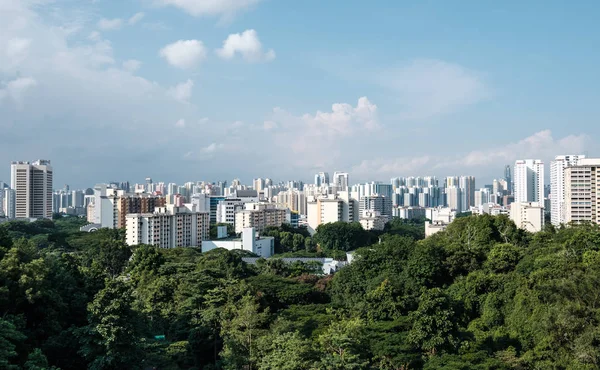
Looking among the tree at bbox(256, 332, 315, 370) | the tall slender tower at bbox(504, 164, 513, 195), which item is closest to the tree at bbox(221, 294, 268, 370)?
the tree at bbox(256, 332, 315, 370)

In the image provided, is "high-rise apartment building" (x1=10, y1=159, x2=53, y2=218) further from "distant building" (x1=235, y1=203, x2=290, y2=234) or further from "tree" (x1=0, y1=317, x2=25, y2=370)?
"tree" (x1=0, y1=317, x2=25, y2=370)

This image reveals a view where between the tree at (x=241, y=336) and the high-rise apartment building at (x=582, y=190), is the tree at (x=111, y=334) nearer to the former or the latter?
the tree at (x=241, y=336)

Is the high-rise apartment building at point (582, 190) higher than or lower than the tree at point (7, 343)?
higher

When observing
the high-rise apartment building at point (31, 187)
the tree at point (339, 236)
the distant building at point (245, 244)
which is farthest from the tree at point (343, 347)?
the high-rise apartment building at point (31, 187)

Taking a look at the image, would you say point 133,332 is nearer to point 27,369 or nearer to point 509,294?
point 27,369

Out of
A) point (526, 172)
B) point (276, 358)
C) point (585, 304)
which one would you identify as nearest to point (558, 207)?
point (526, 172)

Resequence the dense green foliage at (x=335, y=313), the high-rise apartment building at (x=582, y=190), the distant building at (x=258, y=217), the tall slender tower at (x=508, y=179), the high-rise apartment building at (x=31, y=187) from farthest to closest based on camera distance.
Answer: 1. the tall slender tower at (x=508, y=179)
2. the high-rise apartment building at (x=31, y=187)
3. the distant building at (x=258, y=217)
4. the high-rise apartment building at (x=582, y=190)
5. the dense green foliage at (x=335, y=313)

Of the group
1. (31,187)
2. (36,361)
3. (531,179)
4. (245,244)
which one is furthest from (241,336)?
(531,179)
